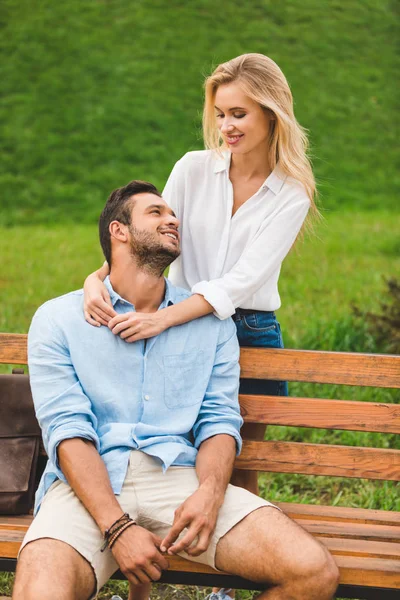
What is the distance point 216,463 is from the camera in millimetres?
3270

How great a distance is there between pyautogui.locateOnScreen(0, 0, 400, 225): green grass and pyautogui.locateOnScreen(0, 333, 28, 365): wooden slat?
824cm

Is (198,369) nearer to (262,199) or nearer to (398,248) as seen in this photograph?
(262,199)

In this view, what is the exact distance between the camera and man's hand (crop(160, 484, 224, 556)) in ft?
9.93

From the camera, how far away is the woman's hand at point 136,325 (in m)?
3.35

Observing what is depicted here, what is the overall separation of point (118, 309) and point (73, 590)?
3.75 ft

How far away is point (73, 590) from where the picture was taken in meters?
2.85

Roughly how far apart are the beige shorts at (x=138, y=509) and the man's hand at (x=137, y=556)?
0.10m

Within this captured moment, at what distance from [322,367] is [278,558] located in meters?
0.98

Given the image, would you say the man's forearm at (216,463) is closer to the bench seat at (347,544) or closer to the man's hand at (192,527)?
the man's hand at (192,527)

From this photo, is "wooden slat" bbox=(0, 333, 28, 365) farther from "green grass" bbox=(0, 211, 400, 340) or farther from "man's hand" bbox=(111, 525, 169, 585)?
"green grass" bbox=(0, 211, 400, 340)

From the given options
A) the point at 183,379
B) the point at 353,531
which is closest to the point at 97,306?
the point at 183,379

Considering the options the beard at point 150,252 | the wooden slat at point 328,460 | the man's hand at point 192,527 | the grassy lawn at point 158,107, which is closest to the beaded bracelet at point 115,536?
the man's hand at point 192,527

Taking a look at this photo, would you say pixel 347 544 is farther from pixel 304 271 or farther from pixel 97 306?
pixel 304 271

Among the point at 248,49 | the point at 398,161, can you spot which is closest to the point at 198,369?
the point at 398,161
